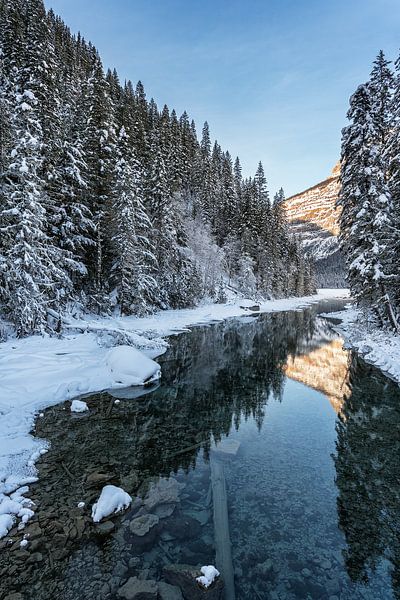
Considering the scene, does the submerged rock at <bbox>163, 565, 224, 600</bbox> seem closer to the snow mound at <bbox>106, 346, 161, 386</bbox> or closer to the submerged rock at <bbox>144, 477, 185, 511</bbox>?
the submerged rock at <bbox>144, 477, 185, 511</bbox>

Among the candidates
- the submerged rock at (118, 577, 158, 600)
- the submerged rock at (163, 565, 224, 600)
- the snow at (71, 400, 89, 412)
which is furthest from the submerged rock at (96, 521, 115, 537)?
the snow at (71, 400, 89, 412)

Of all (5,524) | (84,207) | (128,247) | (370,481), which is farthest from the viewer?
(128,247)

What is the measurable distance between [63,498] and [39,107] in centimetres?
2699

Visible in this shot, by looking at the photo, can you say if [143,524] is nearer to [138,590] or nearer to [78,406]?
[138,590]

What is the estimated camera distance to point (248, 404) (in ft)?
42.3

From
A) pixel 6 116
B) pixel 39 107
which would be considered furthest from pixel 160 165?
pixel 6 116

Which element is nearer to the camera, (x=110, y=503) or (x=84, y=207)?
(x=110, y=503)

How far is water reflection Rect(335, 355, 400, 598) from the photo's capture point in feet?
18.1

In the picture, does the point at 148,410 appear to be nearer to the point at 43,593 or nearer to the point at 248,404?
the point at 248,404

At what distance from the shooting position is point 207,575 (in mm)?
4629

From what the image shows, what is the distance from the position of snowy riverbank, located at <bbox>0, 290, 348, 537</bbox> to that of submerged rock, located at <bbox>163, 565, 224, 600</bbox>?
2936 millimetres

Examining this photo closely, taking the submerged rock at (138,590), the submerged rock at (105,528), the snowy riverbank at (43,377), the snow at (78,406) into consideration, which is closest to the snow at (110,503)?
the submerged rock at (105,528)

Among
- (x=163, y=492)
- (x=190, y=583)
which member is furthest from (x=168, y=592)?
(x=163, y=492)

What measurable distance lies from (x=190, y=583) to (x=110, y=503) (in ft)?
7.07
